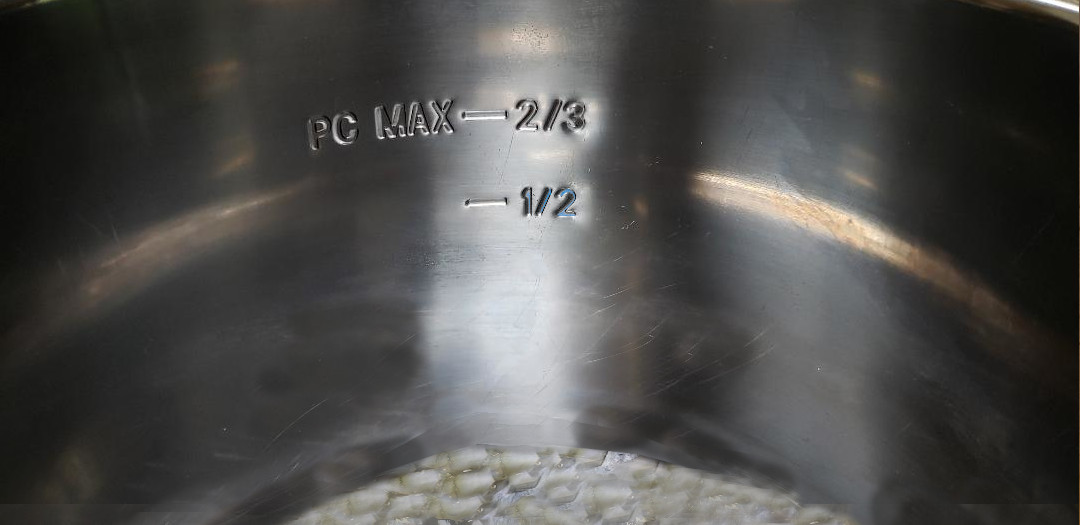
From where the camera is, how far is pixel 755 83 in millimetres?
608

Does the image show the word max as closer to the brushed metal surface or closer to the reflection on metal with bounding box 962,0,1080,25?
the brushed metal surface

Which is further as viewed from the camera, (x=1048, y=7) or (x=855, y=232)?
(x=855, y=232)

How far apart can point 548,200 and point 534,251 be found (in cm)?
3

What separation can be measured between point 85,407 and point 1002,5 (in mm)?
477

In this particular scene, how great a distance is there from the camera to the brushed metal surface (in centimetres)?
52

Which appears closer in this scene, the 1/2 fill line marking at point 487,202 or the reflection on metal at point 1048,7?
the reflection on metal at point 1048,7

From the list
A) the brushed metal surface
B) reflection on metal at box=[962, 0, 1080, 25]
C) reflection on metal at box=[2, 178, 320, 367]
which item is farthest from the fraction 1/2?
reflection on metal at box=[962, 0, 1080, 25]

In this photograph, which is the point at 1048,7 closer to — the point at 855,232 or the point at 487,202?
the point at 855,232

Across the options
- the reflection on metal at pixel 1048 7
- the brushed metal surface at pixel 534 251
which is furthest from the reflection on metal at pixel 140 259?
the reflection on metal at pixel 1048 7

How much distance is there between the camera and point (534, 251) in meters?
0.64

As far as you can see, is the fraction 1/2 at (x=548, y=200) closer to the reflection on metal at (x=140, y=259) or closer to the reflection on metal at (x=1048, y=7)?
the reflection on metal at (x=140, y=259)

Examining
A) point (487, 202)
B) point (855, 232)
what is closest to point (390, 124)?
point (487, 202)

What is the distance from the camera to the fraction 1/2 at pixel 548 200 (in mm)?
640

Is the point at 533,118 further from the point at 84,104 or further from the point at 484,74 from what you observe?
the point at 84,104
